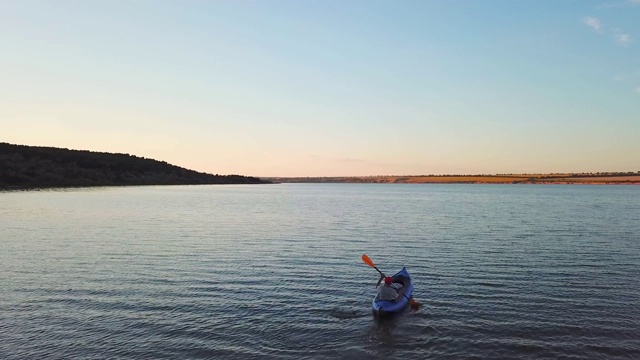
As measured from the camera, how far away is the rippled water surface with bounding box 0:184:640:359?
1872 cm

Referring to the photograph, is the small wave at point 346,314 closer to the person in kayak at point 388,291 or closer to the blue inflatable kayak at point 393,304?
the blue inflatable kayak at point 393,304

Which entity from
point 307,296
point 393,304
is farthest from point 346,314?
point 307,296

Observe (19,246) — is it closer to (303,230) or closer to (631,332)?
(303,230)

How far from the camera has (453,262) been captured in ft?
118

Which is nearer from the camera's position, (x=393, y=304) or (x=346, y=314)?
(x=346, y=314)

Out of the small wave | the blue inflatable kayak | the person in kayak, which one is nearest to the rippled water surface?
the small wave

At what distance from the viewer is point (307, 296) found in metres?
26.0

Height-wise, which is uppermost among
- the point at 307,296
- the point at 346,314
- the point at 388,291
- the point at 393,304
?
the point at 388,291

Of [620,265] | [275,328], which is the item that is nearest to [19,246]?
[275,328]

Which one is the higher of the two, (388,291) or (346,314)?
(388,291)

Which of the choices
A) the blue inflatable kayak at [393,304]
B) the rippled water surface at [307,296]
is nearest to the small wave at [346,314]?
the rippled water surface at [307,296]

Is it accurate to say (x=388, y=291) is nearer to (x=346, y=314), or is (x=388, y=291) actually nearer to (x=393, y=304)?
(x=393, y=304)

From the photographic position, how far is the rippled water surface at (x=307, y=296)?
1872 centimetres

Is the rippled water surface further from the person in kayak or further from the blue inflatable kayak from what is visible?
the person in kayak
